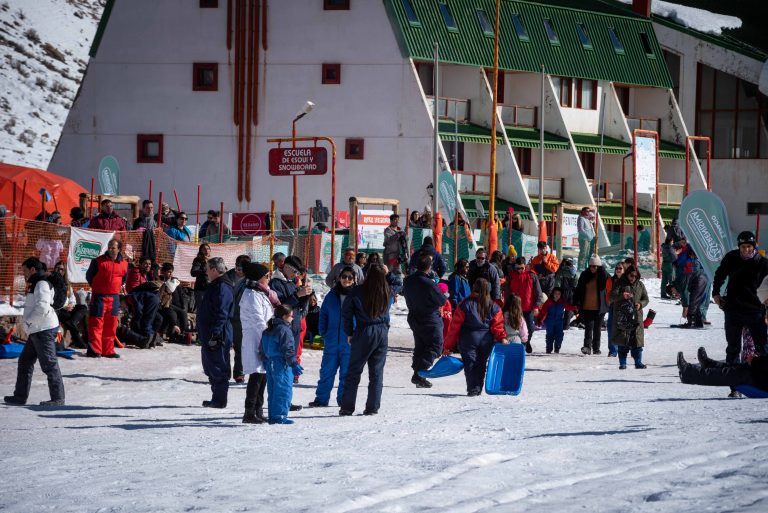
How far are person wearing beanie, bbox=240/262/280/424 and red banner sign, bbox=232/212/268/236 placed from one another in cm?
1989

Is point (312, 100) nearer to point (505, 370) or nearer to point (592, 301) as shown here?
point (592, 301)

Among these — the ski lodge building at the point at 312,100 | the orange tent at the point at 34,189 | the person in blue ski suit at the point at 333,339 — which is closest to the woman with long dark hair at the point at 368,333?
the person in blue ski suit at the point at 333,339

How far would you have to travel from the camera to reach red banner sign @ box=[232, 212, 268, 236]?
33.3m

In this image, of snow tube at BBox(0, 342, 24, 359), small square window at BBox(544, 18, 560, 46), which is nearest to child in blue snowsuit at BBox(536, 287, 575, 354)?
snow tube at BBox(0, 342, 24, 359)

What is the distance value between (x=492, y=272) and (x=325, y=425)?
8609 mm

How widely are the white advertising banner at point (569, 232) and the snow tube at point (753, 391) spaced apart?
27897mm

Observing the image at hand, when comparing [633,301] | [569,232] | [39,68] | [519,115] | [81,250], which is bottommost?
[633,301]

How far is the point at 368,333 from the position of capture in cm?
1308

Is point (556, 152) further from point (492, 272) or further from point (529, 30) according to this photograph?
point (492, 272)

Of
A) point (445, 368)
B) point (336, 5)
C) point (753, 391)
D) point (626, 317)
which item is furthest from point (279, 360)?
point (336, 5)

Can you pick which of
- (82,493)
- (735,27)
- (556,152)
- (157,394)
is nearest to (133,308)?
(157,394)

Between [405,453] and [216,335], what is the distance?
4.54m

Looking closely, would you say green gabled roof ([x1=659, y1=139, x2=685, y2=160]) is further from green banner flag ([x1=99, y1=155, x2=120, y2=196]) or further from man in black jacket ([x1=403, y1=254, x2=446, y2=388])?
man in black jacket ([x1=403, y1=254, x2=446, y2=388])

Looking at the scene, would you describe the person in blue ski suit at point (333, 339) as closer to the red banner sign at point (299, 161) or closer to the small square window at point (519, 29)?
the red banner sign at point (299, 161)
